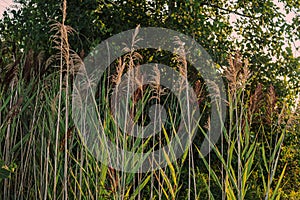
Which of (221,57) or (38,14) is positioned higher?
(38,14)

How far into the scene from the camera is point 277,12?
12.8ft

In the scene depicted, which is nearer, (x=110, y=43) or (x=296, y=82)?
(x=110, y=43)

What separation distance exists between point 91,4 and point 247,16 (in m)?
1.26

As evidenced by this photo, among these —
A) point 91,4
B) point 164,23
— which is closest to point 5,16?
point 91,4

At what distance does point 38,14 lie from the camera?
12.2ft

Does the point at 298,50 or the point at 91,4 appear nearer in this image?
the point at 91,4

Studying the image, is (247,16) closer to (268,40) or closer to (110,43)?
(268,40)

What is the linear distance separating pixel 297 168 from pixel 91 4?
1.93 m

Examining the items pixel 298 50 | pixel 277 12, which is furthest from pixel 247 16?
pixel 298 50

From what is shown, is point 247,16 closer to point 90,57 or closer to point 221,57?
point 221,57

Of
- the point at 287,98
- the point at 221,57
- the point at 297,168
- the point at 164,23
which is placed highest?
the point at 164,23

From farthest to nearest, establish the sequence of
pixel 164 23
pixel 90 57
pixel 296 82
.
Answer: pixel 296 82
pixel 164 23
pixel 90 57

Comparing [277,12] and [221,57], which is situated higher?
[277,12]

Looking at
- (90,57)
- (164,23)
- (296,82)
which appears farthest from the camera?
(296,82)
